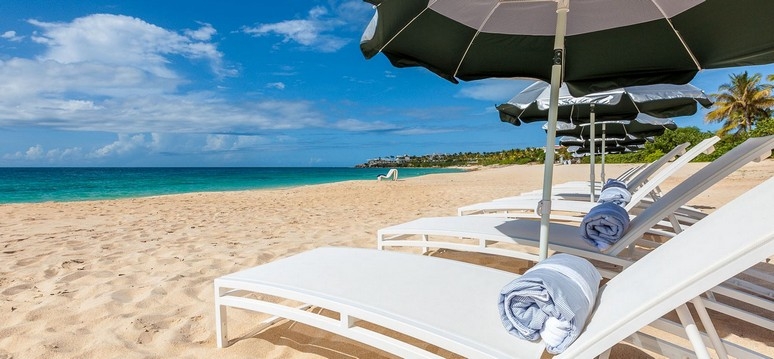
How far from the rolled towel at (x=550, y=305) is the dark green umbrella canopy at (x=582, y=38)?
1517mm

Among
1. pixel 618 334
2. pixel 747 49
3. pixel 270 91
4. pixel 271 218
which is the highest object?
pixel 270 91

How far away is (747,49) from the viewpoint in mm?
2170

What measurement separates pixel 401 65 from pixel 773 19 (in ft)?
6.69

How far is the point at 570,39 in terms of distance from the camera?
2637 mm

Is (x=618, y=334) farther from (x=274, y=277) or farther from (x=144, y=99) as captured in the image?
(x=144, y=99)

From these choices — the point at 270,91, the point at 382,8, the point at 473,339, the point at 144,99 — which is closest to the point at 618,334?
the point at 473,339

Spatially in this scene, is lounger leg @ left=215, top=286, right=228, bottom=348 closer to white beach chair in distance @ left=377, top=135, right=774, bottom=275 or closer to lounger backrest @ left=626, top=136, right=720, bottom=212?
white beach chair in distance @ left=377, top=135, right=774, bottom=275

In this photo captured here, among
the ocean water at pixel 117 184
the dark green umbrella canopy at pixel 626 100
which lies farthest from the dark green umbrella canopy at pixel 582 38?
the ocean water at pixel 117 184

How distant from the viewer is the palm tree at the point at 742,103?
2958 cm

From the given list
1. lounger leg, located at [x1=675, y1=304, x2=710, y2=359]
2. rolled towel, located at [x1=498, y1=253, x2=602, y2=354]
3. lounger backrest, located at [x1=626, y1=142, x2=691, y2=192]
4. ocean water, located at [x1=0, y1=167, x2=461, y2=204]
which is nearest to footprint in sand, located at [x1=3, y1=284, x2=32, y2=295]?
rolled towel, located at [x1=498, y1=253, x2=602, y2=354]

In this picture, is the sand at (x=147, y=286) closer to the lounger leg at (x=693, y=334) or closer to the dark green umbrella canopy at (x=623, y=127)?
the lounger leg at (x=693, y=334)

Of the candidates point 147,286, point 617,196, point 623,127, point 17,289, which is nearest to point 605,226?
point 617,196

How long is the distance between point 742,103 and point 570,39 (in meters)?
39.5

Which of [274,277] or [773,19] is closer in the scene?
[274,277]
